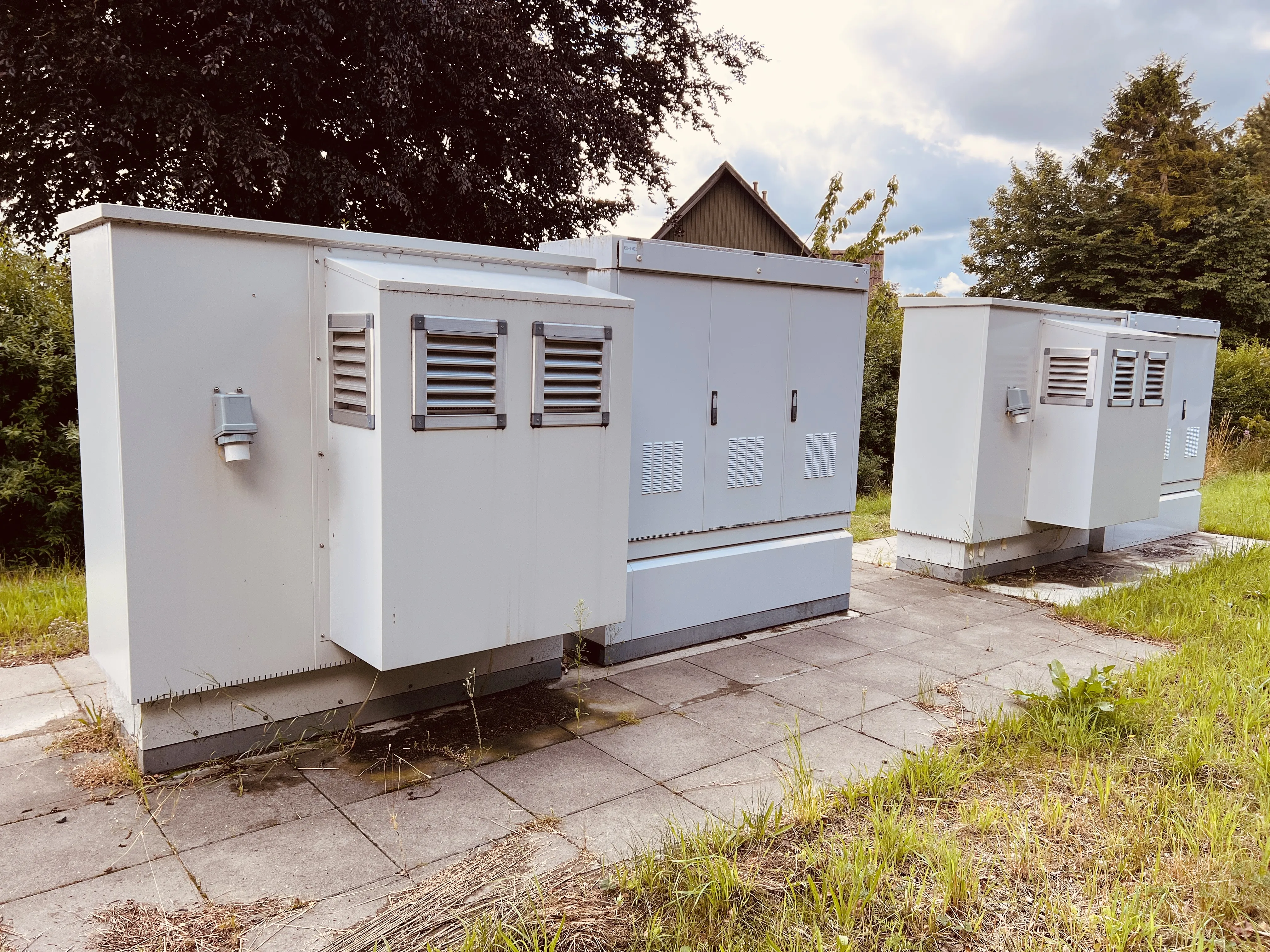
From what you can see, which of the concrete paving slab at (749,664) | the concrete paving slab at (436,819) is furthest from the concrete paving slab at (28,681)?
the concrete paving slab at (749,664)

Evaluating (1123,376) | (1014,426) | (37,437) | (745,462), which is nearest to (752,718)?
(745,462)

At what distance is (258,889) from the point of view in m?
2.63

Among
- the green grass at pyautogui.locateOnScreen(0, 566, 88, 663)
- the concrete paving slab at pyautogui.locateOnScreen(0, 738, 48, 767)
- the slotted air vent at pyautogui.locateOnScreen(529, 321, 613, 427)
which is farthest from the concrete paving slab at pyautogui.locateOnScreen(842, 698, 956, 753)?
the green grass at pyautogui.locateOnScreen(0, 566, 88, 663)

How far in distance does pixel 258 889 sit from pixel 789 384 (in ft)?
12.0

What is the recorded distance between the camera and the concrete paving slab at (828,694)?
415 cm

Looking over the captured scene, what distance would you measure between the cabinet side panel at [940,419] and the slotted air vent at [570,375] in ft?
11.7

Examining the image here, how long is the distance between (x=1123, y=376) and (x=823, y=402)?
2.64 metres

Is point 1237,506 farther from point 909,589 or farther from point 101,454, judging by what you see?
point 101,454

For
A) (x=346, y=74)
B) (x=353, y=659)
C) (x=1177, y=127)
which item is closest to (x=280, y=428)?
(x=353, y=659)

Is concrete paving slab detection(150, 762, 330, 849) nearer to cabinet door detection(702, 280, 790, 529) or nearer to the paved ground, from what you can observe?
the paved ground

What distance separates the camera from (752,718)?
405cm

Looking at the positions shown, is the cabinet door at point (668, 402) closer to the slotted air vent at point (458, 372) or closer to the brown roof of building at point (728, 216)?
the slotted air vent at point (458, 372)

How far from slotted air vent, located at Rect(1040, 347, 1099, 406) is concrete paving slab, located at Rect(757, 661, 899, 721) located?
312cm

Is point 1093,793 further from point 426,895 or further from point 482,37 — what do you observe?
point 482,37
